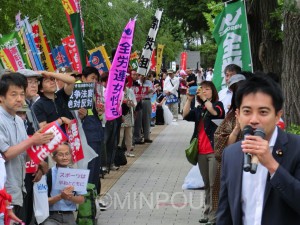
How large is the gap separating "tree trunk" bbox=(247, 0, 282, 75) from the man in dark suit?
8557 mm

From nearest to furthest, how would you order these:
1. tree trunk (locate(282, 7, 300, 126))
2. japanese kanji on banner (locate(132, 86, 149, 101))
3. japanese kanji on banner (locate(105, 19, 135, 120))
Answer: tree trunk (locate(282, 7, 300, 126)) → japanese kanji on banner (locate(105, 19, 135, 120)) → japanese kanji on banner (locate(132, 86, 149, 101))

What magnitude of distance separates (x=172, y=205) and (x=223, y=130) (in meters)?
2.83

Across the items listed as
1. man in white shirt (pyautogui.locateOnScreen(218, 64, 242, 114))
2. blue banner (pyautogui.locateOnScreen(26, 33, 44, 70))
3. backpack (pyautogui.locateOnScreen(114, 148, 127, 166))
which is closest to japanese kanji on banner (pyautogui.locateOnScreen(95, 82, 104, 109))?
blue banner (pyautogui.locateOnScreen(26, 33, 44, 70))

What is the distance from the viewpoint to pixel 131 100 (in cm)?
1469

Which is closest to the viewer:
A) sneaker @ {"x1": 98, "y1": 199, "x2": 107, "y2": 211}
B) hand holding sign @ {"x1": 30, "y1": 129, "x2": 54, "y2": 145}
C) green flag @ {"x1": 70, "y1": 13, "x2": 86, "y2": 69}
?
hand holding sign @ {"x1": 30, "y1": 129, "x2": 54, "y2": 145}

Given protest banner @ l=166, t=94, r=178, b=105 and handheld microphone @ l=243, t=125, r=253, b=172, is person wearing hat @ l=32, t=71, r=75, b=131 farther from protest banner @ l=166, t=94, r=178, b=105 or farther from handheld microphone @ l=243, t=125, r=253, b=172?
protest banner @ l=166, t=94, r=178, b=105

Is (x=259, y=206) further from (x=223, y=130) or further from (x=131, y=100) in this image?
(x=131, y=100)

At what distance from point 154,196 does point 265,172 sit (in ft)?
23.4

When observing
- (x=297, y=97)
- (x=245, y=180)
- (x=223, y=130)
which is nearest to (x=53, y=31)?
(x=297, y=97)

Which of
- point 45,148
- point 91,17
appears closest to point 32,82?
point 45,148

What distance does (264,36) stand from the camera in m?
12.2

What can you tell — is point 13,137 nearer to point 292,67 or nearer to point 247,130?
point 247,130

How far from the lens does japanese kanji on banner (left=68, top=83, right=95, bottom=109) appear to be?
8.46 meters

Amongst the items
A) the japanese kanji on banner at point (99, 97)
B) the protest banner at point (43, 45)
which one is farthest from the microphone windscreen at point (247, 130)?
the protest banner at point (43, 45)
